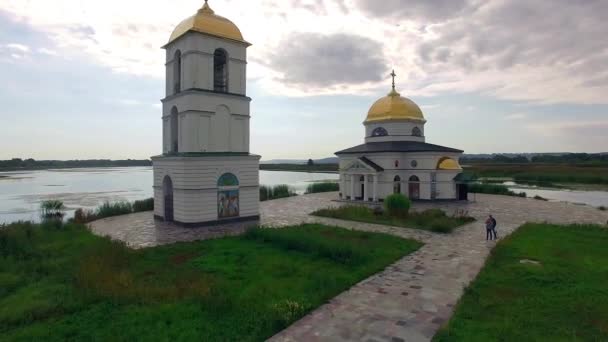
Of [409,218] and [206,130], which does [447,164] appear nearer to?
[409,218]

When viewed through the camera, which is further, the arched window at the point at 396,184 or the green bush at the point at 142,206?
the arched window at the point at 396,184

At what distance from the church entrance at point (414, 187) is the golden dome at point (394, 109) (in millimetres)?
5675

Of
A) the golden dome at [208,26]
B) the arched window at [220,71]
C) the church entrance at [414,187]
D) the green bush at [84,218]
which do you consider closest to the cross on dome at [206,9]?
the golden dome at [208,26]

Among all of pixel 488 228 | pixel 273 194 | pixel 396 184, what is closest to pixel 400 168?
pixel 396 184

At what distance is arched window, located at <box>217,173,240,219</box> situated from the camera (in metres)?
18.1

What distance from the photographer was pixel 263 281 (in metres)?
8.97

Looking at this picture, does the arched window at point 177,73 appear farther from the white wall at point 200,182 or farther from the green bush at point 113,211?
the green bush at point 113,211

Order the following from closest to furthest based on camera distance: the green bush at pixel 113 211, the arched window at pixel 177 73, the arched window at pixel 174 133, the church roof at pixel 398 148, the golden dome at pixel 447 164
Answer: the arched window at pixel 177 73
the arched window at pixel 174 133
the green bush at pixel 113 211
the golden dome at pixel 447 164
the church roof at pixel 398 148

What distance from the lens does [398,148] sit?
2889 cm

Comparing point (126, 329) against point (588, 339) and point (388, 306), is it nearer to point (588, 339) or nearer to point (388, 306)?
point (388, 306)

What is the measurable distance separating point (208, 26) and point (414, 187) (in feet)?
64.3

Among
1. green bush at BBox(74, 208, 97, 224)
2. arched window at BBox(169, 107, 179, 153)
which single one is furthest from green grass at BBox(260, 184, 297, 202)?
green bush at BBox(74, 208, 97, 224)

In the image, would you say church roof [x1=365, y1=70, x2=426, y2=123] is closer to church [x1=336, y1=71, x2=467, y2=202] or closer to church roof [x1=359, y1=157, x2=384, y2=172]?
church [x1=336, y1=71, x2=467, y2=202]

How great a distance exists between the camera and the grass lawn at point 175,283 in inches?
258
